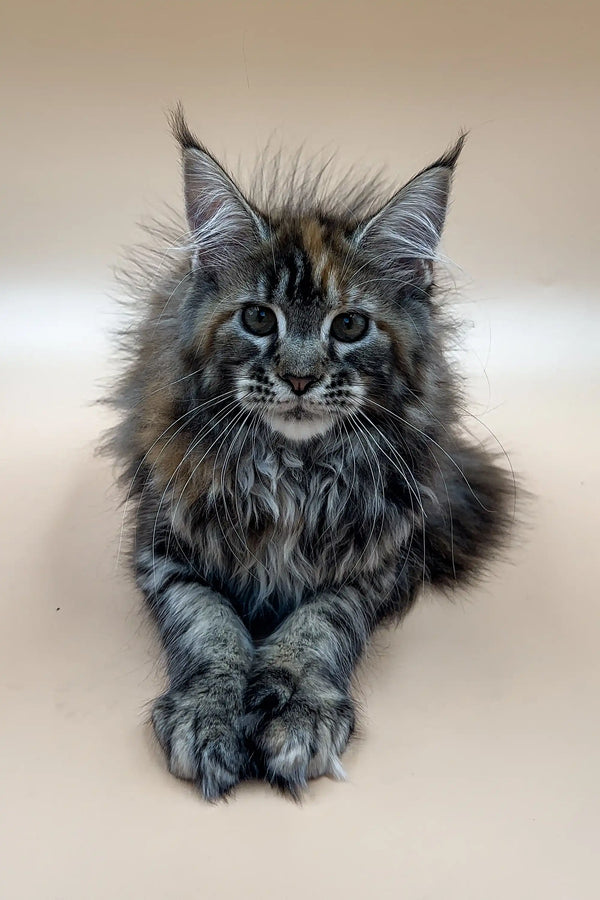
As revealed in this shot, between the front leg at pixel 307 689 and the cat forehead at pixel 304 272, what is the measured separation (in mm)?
628

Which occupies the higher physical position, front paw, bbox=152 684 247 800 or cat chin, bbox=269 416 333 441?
cat chin, bbox=269 416 333 441

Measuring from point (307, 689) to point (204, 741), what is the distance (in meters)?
0.22

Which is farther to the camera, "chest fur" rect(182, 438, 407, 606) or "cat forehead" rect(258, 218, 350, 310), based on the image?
"chest fur" rect(182, 438, 407, 606)

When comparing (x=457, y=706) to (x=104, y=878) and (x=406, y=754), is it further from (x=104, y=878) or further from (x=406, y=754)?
(x=104, y=878)

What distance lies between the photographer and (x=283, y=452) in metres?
1.83

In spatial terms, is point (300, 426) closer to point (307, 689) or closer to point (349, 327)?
point (349, 327)

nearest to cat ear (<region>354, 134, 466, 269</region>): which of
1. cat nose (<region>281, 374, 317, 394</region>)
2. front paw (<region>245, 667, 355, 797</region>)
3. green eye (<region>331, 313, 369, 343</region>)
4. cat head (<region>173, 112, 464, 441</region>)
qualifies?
cat head (<region>173, 112, 464, 441</region>)

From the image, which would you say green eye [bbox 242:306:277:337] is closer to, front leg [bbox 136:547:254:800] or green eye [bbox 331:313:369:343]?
green eye [bbox 331:313:369:343]

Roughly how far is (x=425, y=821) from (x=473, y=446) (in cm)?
121

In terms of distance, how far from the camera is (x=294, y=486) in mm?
1876

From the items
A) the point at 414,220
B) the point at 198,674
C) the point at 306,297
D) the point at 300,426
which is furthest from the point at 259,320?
the point at 198,674

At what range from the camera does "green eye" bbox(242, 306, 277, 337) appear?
5.64ft

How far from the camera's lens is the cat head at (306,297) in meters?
1.68

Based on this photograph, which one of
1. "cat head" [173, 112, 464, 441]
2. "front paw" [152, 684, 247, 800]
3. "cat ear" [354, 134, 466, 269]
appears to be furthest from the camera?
"cat ear" [354, 134, 466, 269]
